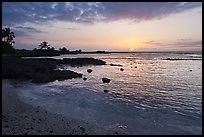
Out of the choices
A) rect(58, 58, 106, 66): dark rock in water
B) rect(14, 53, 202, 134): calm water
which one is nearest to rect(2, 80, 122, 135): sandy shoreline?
rect(14, 53, 202, 134): calm water

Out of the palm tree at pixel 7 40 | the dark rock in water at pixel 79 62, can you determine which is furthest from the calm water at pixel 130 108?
the palm tree at pixel 7 40

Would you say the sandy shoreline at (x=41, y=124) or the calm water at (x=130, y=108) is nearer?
the sandy shoreline at (x=41, y=124)

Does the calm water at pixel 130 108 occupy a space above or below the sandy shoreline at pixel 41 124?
below

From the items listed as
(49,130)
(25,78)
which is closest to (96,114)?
(49,130)

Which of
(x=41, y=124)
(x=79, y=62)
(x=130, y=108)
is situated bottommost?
(x=79, y=62)

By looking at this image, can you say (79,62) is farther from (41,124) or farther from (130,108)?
(41,124)

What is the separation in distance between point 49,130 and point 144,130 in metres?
4.95

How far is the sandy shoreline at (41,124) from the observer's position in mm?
11055

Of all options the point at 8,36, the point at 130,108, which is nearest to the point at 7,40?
the point at 8,36

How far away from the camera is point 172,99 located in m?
19.9

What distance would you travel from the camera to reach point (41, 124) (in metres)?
12.2

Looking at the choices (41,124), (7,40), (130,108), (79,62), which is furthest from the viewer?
(7,40)

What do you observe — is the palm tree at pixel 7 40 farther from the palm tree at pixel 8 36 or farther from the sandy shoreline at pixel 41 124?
the sandy shoreline at pixel 41 124

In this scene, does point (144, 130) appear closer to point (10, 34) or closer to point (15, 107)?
point (15, 107)
